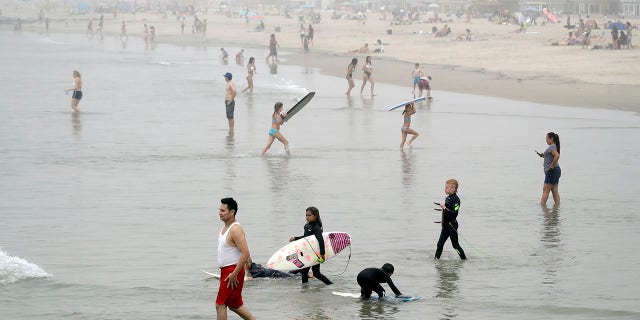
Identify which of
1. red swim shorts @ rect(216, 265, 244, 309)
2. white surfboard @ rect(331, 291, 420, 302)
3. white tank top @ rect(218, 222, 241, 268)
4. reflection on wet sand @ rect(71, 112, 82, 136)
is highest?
white tank top @ rect(218, 222, 241, 268)

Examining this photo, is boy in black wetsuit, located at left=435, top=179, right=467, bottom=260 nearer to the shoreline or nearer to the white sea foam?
the white sea foam

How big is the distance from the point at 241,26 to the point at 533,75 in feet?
222

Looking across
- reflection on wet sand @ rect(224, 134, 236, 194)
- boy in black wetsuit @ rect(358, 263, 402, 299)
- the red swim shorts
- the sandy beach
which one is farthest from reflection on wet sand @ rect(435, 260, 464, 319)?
the sandy beach

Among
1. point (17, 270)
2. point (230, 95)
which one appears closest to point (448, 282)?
point (17, 270)

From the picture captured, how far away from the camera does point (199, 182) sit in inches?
781

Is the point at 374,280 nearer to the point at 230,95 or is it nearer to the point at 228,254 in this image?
the point at 228,254

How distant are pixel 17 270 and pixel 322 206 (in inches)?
239

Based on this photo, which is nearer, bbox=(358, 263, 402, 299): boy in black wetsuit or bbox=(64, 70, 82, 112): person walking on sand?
bbox=(358, 263, 402, 299): boy in black wetsuit

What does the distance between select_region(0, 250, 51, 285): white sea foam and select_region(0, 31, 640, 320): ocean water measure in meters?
0.03

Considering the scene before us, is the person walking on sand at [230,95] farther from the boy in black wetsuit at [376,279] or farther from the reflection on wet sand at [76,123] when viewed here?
the boy in black wetsuit at [376,279]

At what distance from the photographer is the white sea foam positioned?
12.5 m

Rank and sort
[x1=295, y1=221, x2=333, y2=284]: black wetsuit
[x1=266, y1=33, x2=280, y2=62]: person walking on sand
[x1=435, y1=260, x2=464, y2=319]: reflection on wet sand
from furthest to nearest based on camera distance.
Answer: [x1=266, y1=33, x2=280, y2=62]: person walking on sand, [x1=295, y1=221, x2=333, y2=284]: black wetsuit, [x1=435, y1=260, x2=464, y2=319]: reflection on wet sand

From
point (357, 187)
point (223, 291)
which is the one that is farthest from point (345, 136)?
point (223, 291)

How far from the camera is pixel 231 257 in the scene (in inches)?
364
